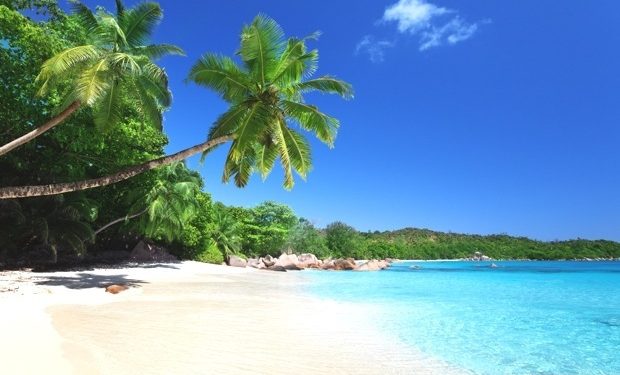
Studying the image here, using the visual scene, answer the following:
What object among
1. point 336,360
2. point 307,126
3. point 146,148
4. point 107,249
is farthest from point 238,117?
point 107,249

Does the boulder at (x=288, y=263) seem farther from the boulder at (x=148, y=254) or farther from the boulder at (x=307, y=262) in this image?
the boulder at (x=148, y=254)

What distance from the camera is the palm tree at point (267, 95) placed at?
11273 millimetres

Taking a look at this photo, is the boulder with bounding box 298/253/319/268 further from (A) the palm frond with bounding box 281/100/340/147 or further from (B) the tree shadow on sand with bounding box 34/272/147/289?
(A) the palm frond with bounding box 281/100/340/147

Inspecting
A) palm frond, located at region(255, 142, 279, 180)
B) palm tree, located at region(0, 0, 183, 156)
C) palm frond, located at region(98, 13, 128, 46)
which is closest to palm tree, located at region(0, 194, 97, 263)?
palm tree, located at region(0, 0, 183, 156)

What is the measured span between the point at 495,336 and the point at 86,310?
31.4 ft

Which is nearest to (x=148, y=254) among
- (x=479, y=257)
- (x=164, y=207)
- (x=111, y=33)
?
(x=164, y=207)

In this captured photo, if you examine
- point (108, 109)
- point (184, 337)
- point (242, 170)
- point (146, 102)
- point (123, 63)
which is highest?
point (146, 102)

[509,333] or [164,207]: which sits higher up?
[164,207]

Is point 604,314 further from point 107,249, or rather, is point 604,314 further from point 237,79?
point 107,249

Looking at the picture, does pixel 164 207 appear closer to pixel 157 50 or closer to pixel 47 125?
pixel 157 50

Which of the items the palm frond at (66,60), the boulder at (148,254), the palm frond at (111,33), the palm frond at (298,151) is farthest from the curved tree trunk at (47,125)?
the boulder at (148,254)

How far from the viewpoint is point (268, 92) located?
39.0 ft

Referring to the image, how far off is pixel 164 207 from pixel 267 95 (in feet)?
52.5

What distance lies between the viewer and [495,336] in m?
9.90
